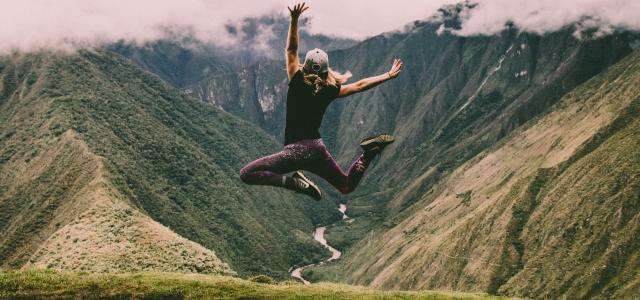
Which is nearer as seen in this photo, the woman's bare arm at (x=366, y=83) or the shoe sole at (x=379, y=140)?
the shoe sole at (x=379, y=140)

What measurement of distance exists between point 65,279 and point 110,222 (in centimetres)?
9049

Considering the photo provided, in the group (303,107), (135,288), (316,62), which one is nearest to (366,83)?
(316,62)

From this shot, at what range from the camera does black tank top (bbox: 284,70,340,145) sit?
13.7m

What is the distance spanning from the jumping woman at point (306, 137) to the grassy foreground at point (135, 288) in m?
17.9

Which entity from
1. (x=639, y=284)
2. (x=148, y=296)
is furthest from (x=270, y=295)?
(x=639, y=284)

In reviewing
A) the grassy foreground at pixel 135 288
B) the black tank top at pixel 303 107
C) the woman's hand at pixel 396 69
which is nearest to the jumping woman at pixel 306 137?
the black tank top at pixel 303 107

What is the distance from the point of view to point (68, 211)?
134625 millimetres

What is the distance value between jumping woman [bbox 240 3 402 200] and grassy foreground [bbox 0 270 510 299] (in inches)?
705

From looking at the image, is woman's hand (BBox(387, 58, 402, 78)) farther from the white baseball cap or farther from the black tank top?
the white baseball cap

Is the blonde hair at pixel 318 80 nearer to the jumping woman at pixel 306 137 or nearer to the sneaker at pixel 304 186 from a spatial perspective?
the jumping woman at pixel 306 137

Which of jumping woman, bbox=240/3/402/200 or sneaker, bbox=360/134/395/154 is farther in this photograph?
sneaker, bbox=360/134/395/154

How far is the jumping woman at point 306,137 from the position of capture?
44.7 ft

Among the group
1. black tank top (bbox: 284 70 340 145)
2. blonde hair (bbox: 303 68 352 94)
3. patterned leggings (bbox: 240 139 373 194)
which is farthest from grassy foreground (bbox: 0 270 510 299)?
blonde hair (bbox: 303 68 352 94)

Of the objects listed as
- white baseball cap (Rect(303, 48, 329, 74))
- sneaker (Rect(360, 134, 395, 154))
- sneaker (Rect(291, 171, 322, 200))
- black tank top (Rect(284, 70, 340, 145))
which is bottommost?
sneaker (Rect(291, 171, 322, 200))
